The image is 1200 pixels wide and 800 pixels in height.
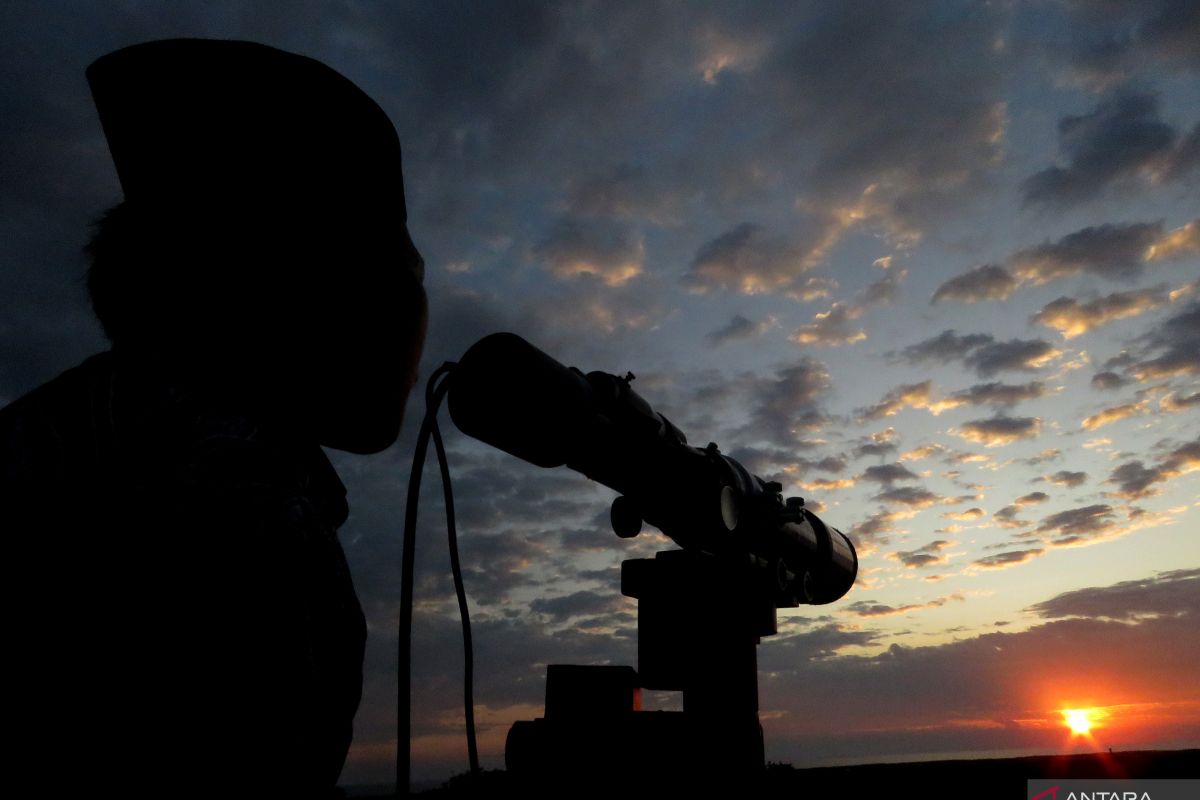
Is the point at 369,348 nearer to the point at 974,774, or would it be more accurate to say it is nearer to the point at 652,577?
the point at 652,577

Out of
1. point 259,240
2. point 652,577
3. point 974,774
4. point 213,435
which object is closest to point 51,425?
point 213,435

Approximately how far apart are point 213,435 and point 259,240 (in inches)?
24.1

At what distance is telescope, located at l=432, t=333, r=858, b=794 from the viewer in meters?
3.16

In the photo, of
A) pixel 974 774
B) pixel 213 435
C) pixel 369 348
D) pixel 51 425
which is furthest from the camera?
pixel 974 774

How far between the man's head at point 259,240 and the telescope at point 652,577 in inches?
26.1

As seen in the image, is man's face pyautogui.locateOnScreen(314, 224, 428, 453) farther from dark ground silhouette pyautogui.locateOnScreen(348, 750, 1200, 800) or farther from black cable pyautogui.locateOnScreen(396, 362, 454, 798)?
dark ground silhouette pyautogui.locateOnScreen(348, 750, 1200, 800)

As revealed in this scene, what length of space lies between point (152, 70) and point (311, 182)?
1.80ft

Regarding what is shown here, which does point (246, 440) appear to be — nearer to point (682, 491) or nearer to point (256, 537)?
point (256, 537)

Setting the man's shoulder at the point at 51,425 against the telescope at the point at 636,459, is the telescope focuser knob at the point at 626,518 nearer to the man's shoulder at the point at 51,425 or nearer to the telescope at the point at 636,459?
the telescope at the point at 636,459

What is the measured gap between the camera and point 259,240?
6.65 feet

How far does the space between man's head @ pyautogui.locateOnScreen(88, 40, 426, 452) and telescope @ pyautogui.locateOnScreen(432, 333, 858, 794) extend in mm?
664

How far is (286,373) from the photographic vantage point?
6.69ft

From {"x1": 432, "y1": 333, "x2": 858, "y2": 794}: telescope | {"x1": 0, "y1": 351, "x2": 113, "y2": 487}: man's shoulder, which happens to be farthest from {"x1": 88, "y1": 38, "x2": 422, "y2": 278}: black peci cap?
{"x1": 432, "y1": 333, "x2": 858, "y2": 794}: telescope

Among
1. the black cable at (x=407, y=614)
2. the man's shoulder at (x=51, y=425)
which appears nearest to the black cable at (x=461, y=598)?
the black cable at (x=407, y=614)
